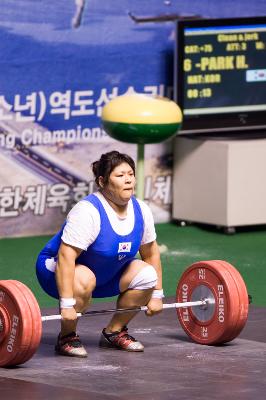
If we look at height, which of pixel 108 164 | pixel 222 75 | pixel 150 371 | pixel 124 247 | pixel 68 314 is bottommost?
pixel 150 371

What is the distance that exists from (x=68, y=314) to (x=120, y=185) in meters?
0.71

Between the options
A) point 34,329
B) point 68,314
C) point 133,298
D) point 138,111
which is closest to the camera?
point 34,329

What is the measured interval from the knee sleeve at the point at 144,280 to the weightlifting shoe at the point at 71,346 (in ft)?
1.31

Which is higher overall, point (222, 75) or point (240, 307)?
point (222, 75)

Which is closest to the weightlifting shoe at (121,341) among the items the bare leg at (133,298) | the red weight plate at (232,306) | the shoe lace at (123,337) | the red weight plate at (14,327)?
the shoe lace at (123,337)

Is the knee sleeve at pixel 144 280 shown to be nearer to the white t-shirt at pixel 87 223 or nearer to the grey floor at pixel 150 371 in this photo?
the white t-shirt at pixel 87 223

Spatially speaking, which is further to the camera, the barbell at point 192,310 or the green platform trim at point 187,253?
the green platform trim at point 187,253

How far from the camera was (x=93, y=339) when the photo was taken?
7555 millimetres

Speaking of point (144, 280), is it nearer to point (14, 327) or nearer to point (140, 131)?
point (14, 327)

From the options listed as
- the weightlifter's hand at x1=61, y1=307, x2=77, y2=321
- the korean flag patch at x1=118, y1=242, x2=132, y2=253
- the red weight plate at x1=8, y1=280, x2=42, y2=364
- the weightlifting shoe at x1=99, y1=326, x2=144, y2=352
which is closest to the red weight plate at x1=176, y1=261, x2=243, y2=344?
the weightlifting shoe at x1=99, y1=326, x2=144, y2=352

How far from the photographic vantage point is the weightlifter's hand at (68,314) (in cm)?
681

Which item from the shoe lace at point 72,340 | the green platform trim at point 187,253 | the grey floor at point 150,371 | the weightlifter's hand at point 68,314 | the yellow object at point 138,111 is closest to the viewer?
the grey floor at point 150,371

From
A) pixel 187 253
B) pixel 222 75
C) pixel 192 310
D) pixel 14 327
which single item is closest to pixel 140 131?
pixel 187 253

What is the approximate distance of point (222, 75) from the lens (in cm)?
1102
